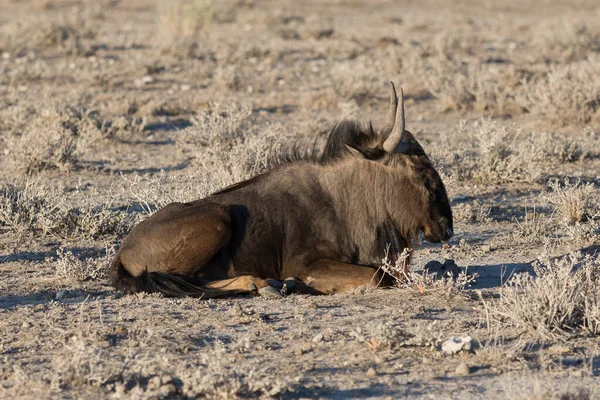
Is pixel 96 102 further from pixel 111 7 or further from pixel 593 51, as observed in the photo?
pixel 111 7

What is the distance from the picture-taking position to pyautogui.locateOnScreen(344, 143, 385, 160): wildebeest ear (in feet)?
23.5

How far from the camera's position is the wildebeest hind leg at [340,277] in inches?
277

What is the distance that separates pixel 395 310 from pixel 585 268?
1.33 meters

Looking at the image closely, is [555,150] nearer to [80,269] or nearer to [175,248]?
[175,248]

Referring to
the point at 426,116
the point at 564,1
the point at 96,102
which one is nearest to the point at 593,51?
the point at 426,116

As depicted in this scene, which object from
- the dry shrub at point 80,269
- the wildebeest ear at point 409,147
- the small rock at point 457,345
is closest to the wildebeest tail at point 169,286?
the dry shrub at point 80,269

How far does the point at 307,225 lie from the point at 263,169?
2481 mm

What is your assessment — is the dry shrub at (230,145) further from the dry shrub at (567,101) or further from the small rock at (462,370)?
the small rock at (462,370)

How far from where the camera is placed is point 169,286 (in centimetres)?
693

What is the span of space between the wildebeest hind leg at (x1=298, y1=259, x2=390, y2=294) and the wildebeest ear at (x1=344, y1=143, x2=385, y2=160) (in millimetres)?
823

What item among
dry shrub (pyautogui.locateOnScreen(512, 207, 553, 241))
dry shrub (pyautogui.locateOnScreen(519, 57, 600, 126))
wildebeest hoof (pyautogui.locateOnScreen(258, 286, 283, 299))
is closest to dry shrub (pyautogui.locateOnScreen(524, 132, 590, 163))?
dry shrub (pyautogui.locateOnScreen(519, 57, 600, 126))

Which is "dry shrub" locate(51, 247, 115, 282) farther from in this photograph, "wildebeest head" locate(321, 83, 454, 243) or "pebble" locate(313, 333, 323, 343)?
"pebble" locate(313, 333, 323, 343)

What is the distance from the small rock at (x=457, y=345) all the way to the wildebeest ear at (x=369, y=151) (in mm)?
1969

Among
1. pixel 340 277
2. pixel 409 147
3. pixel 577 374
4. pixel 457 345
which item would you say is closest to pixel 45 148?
pixel 340 277
